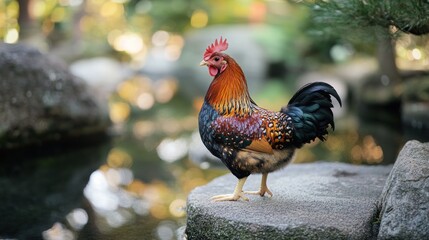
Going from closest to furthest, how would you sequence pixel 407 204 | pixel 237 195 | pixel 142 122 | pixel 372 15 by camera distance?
pixel 407 204 → pixel 237 195 → pixel 372 15 → pixel 142 122

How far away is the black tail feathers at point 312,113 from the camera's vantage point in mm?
3637

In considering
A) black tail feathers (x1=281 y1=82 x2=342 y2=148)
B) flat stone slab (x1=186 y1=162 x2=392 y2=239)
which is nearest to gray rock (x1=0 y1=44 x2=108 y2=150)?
flat stone slab (x1=186 y1=162 x2=392 y2=239)

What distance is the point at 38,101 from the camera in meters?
7.00

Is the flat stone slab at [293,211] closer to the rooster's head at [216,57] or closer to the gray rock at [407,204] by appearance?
the gray rock at [407,204]

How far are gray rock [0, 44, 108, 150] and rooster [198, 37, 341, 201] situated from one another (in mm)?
3712

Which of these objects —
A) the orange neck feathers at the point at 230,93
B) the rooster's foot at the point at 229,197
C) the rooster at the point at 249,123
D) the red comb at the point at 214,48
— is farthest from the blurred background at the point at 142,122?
the red comb at the point at 214,48

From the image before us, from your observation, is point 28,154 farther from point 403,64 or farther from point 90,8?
point 90,8

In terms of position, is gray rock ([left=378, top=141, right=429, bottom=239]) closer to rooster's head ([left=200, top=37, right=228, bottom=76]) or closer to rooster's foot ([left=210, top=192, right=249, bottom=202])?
rooster's foot ([left=210, top=192, right=249, bottom=202])

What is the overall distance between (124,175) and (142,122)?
3.30m

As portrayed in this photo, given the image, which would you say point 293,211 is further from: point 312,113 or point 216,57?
point 216,57

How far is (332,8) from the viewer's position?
4.55 meters

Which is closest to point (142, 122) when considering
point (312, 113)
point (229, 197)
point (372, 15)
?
point (372, 15)

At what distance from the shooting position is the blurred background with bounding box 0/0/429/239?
4.51 meters

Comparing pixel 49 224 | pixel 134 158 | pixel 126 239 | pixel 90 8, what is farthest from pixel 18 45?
pixel 90 8
